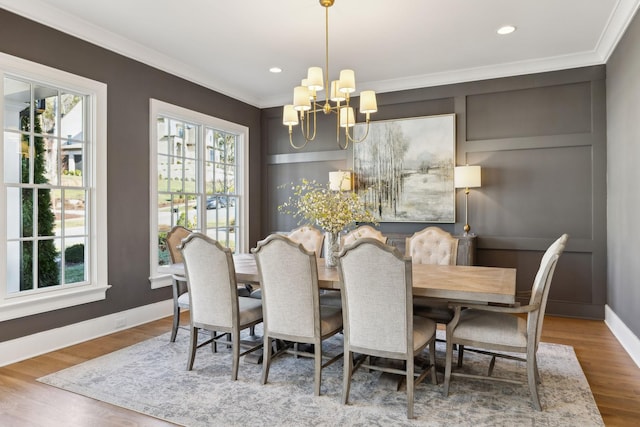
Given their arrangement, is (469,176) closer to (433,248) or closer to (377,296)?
(433,248)

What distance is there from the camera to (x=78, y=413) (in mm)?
2465

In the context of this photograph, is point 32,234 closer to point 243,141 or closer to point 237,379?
point 237,379

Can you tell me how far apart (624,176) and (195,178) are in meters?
4.55

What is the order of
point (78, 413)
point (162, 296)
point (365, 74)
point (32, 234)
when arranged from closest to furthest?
point (78, 413) < point (32, 234) < point (162, 296) < point (365, 74)

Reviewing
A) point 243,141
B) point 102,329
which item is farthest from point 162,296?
point 243,141

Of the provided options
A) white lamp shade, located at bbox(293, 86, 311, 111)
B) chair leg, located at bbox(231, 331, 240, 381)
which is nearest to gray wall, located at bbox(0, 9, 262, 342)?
chair leg, located at bbox(231, 331, 240, 381)

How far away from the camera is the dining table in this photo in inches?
95.2

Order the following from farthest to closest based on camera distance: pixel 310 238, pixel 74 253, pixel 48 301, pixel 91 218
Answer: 1. pixel 310 238
2. pixel 91 218
3. pixel 74 253
4. pixel 48 301

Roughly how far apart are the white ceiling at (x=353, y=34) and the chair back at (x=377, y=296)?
215cm

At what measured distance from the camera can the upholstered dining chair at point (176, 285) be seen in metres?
3.53

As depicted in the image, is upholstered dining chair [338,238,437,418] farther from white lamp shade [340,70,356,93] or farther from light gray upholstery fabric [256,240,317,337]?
white lamp shade [340,70,356,93]

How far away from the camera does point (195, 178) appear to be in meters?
5.23

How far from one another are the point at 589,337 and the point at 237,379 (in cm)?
327

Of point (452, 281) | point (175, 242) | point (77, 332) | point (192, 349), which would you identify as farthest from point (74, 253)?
point (452, 281)
